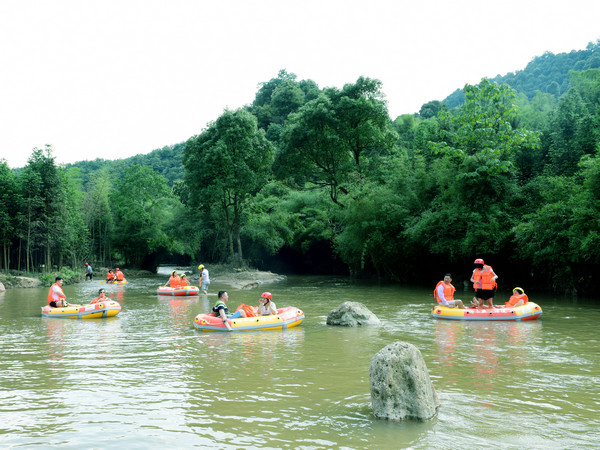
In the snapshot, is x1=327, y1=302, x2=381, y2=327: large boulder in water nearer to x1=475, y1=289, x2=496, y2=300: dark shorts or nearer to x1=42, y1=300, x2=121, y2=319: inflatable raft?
x1=475, y1=289, x2=496, y2=300: dark shorts

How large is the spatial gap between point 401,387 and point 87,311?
44.0 feet

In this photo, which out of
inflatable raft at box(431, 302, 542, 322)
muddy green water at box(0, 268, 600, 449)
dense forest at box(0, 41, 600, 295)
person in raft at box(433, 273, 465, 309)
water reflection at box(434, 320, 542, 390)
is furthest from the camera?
dense forest at box(0, 41, 600, 295)

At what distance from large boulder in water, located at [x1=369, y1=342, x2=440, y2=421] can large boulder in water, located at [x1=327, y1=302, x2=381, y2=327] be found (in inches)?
310

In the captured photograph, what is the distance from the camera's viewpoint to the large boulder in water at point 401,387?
21.1 feet

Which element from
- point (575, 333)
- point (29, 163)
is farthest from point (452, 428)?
point (29, 163)

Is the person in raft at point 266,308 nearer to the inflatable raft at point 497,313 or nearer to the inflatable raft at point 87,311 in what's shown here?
the inflatable raft at point 497,313

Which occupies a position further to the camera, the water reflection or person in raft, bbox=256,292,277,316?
person in raft, bbox=256,292,277,316

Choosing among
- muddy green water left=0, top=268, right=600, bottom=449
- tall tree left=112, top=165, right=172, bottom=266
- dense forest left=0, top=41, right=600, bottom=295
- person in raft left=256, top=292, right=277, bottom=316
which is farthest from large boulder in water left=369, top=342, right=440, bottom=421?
tall tree left=112, top=165, right=172, bottom=266

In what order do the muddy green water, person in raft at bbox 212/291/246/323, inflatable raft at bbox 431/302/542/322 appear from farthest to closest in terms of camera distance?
inflatable raft at bbox 431/302/542/322 → person in raft at bbox 212/291/246/323 → the muddy green water

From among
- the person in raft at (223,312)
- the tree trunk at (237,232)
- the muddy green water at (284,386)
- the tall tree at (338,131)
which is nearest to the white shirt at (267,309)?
the person in raft at (223,312)

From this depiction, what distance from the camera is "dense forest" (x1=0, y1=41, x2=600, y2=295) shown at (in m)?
23.7

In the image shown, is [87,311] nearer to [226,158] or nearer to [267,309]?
[267,309]

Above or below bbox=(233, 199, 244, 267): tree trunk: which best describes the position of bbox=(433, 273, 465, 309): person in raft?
below

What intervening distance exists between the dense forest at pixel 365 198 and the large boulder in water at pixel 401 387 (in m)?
14.3
